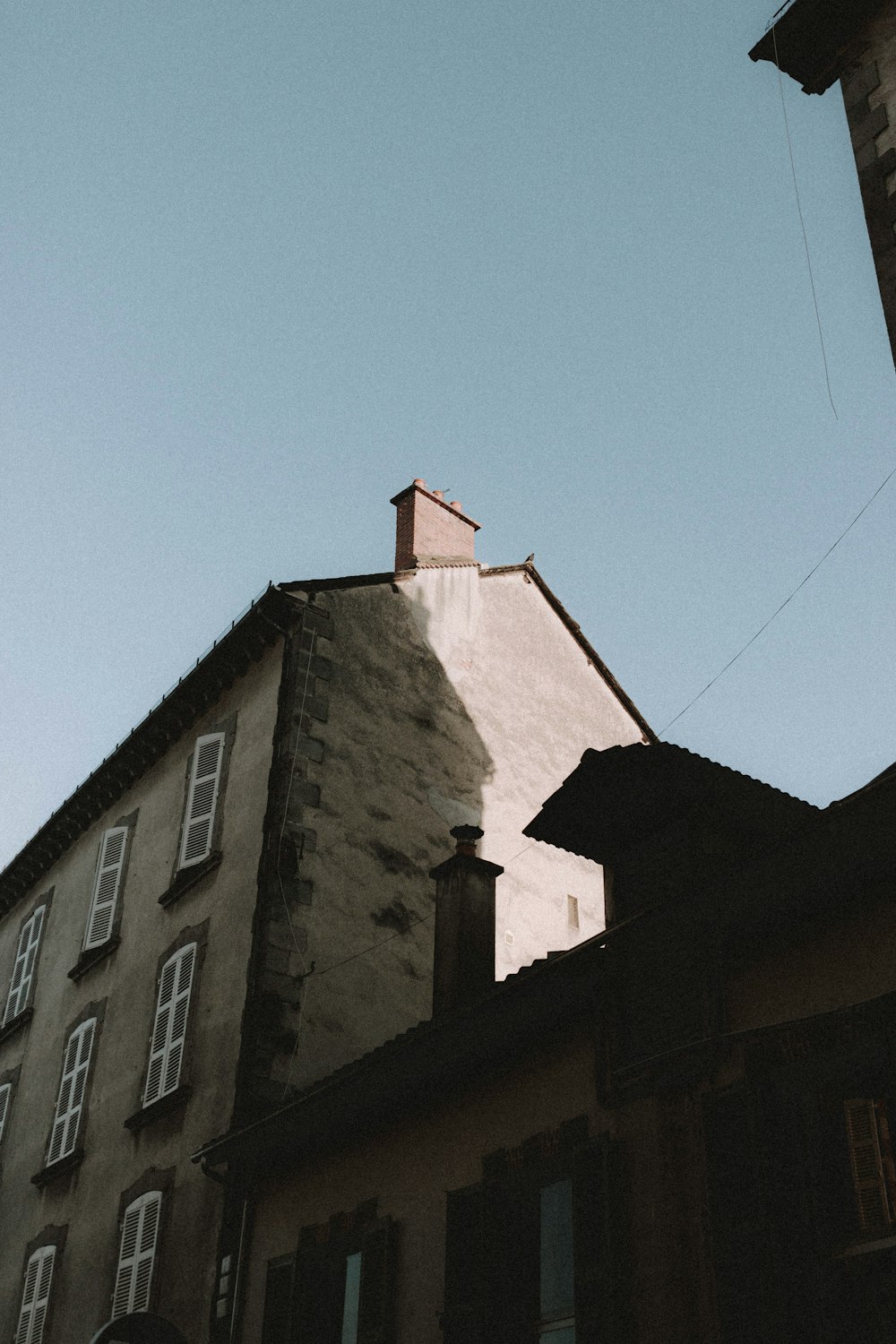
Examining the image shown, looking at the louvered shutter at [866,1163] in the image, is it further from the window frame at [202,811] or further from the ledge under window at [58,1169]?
the ledge under window at [58,1169]

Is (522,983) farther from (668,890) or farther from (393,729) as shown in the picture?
(393,729)

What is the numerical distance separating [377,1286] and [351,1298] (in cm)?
64

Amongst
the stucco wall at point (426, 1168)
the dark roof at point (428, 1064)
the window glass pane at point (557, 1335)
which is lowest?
the window glass pane at point (557, 1335)

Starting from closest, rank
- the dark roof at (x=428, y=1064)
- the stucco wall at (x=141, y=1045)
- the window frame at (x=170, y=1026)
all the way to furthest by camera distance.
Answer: the dark roof at (x=428, y=1064) → the stucco wall at (x=141, y=1045) → the window frame at (x=170, y=1026)

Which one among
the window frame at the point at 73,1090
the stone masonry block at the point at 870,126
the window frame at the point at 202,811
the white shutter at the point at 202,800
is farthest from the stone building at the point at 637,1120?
the stone masonry block at the point at 870,126

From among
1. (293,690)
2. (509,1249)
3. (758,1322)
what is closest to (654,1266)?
(758,1322)

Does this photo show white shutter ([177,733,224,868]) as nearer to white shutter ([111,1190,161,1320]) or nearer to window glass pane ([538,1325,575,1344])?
white shutter ([111,1190,161,1320])

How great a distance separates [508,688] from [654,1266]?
11495 mm

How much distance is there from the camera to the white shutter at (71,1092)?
54.4 feet

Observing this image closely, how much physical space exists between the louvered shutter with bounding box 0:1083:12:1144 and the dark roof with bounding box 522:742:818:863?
11576mm

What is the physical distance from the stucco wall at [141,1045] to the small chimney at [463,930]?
2.83 m

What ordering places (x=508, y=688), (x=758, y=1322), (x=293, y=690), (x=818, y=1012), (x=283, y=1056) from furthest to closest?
(x=508, y=688), (x=293, y=690), (x=283, y=1056), (x=818, y=1012), (x=758, y=1322)

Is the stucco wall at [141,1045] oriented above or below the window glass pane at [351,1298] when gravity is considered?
above

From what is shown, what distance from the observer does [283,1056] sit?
13.7 meters
